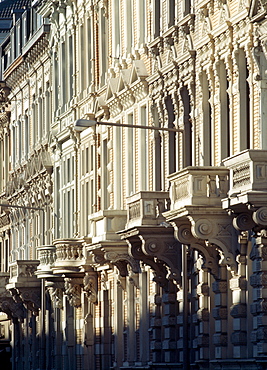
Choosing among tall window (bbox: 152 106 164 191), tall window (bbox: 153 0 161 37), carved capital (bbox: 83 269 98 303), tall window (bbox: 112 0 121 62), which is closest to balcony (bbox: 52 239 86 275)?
carved capital (bbox: 83 269 98 303)

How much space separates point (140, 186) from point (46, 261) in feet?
40.5

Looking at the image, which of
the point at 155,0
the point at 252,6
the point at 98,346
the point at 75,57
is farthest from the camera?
the point at 75,57

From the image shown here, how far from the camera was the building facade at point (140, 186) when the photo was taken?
37094mm

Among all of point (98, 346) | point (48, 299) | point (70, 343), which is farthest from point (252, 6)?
point (48, 299)

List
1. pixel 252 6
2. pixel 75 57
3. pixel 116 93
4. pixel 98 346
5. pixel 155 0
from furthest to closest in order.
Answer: pixel 75 57 → pixel 98 346 → pixel 116 93 → pixel 155 0 → pixel 252 6

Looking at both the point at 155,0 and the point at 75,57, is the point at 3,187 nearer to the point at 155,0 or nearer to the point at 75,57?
the point at 75,57

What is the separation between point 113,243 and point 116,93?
18.9 feet

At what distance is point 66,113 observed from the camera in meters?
59.8

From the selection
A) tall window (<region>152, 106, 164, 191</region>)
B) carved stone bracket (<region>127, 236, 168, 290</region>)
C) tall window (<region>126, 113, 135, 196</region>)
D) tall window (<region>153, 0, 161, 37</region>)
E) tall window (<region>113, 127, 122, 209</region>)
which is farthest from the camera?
tall window (<region>113, 127, 122, 209</region>)

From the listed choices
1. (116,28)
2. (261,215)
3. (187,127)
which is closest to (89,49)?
(116,28)

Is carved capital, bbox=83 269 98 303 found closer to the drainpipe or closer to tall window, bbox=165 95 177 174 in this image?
tall window, bbox=165 95 177 174

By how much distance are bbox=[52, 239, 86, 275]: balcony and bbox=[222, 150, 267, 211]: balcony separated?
1979cm

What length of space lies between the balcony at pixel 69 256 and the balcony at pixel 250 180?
19.8 meters

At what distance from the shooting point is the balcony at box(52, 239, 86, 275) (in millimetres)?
54406
